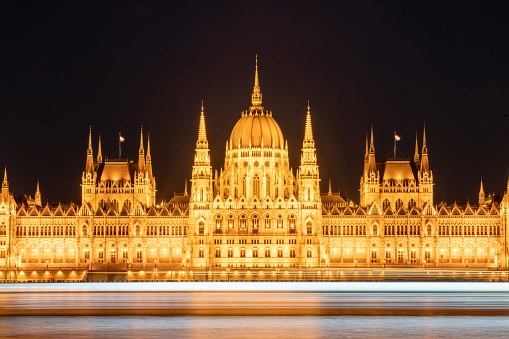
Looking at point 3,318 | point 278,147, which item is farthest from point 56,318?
point 278,147

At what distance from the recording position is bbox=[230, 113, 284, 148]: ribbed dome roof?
631ft

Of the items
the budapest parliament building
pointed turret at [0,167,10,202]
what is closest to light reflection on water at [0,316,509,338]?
the budapest parliament building

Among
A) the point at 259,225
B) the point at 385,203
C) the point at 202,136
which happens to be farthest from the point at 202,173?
the point at 385,203

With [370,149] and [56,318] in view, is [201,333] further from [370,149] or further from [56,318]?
[370,149]

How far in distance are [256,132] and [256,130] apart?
0.33 m

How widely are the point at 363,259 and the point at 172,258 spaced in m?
30.3

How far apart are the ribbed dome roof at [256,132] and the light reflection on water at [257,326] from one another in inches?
4324

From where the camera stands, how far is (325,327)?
252 ft

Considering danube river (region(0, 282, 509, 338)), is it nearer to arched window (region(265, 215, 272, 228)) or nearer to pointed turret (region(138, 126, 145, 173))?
arched window (region(265, 215, 272, 228))

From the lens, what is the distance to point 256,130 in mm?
192750

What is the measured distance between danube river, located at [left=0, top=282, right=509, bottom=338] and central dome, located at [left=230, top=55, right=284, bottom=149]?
7279 cm

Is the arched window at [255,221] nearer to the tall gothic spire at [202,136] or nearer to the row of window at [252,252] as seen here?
the row of window at [252,252]

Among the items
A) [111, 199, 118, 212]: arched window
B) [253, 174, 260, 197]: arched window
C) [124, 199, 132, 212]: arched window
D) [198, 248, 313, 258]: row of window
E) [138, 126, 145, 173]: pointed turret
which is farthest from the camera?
[138, 126, 145, 173]: pointed turret

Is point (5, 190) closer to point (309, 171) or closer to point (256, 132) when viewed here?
point (256, 132)
